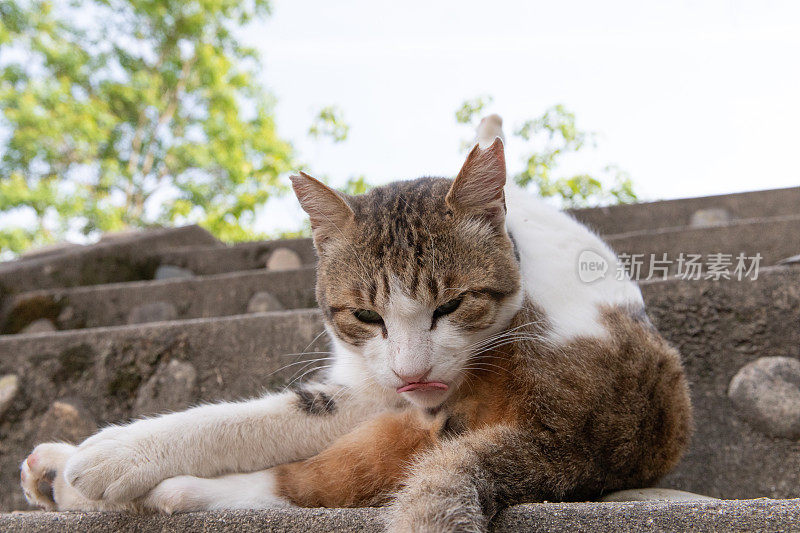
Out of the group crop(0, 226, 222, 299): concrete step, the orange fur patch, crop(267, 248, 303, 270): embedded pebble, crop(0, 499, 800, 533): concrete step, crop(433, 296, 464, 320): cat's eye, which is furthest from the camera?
crop(267, 248, 303, 270): embedded pebble

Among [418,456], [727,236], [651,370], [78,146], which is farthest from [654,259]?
[78,146]

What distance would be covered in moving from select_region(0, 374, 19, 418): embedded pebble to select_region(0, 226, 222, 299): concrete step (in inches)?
46.1

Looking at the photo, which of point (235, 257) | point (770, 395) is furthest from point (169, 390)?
point (770, 395)

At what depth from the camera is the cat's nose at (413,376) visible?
48.6 inches

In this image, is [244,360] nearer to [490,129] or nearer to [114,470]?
[114,470]

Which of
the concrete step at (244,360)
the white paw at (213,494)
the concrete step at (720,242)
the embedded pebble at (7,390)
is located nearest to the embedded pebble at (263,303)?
the concrete step at (244,360)

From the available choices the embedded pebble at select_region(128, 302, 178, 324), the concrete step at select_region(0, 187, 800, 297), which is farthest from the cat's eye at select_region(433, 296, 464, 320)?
the concrete step at select_region(0, 187, 800, 297)

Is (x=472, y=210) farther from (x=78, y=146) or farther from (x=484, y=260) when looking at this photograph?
(x=78, y=146)

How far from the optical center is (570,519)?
0.87 meters

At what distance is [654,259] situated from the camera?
2.50 metres

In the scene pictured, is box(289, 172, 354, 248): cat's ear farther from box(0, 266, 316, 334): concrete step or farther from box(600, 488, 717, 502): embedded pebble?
box(0, 266, 316, 334): concrete step

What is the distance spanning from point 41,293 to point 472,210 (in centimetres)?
252

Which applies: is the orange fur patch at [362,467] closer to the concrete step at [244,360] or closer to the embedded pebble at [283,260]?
the concrete step at [244,360]

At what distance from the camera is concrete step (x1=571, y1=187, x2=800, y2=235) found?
323 cm
